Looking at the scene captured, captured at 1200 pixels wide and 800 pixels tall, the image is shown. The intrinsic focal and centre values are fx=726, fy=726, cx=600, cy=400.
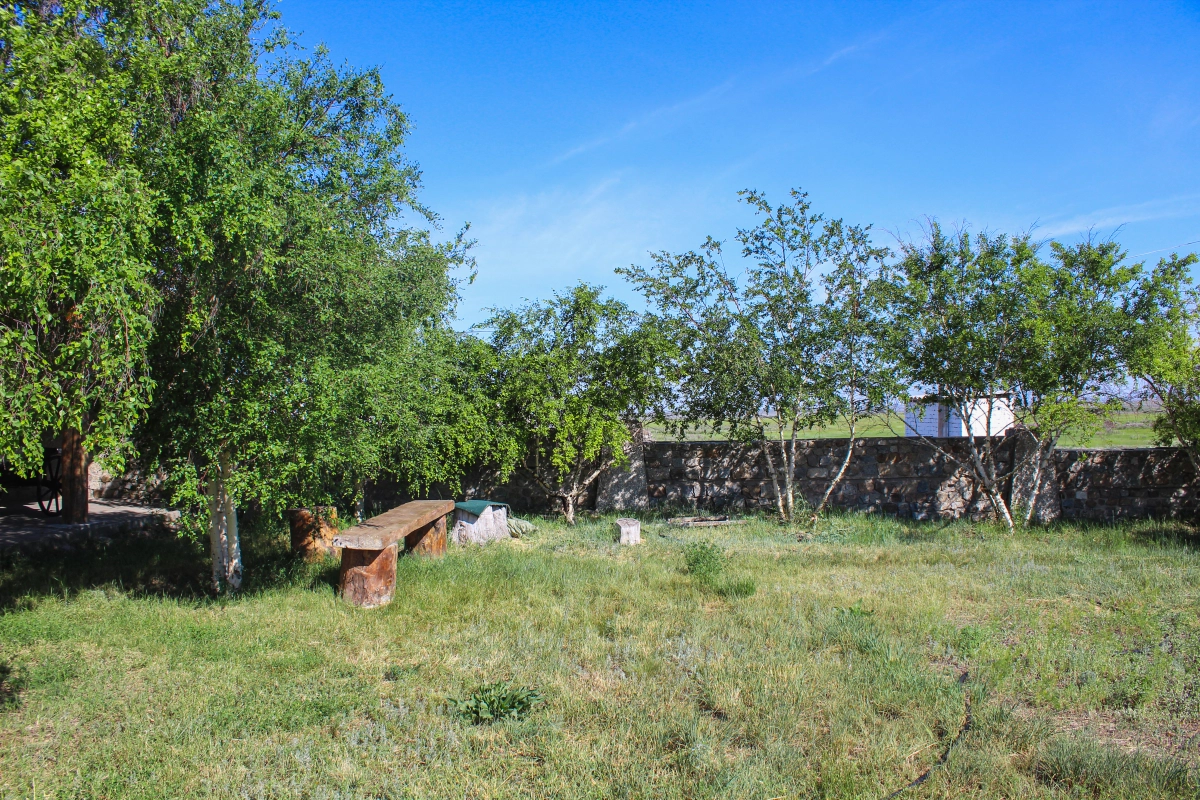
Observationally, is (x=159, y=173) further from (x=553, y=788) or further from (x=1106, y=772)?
(x=1106, y=772)

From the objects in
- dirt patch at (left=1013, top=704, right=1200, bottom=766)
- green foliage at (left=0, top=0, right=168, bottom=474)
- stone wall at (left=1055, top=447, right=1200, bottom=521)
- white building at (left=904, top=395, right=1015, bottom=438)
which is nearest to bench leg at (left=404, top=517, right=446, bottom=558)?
green foliage at (left=0, top=0, right=168, bottom=474)

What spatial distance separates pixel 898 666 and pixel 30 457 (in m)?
5.49

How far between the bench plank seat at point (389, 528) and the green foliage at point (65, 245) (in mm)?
2138

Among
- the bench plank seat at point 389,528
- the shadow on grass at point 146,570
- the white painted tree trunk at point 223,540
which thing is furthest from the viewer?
the shadow on grass at point 146,570

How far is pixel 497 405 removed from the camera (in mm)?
11430

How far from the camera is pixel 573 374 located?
11.4 metres

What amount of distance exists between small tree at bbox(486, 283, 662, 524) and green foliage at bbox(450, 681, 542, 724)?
22.4 feet

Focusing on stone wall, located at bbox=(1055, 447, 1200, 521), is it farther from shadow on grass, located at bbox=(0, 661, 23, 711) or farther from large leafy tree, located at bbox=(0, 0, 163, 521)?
shadow on grass, located at bbox=(0, 661, 23, 711)

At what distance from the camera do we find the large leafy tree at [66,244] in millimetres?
3975

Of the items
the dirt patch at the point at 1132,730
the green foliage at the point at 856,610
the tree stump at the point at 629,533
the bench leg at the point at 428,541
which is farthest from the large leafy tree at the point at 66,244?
the tree stump at the point at 629,533

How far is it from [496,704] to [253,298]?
392 centimetres

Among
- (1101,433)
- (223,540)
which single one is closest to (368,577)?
(223,540)

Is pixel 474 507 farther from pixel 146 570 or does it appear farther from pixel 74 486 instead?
pixel 74 486

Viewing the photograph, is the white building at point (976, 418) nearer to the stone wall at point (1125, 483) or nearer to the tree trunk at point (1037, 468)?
the tree trunk at point (1037, 468)
